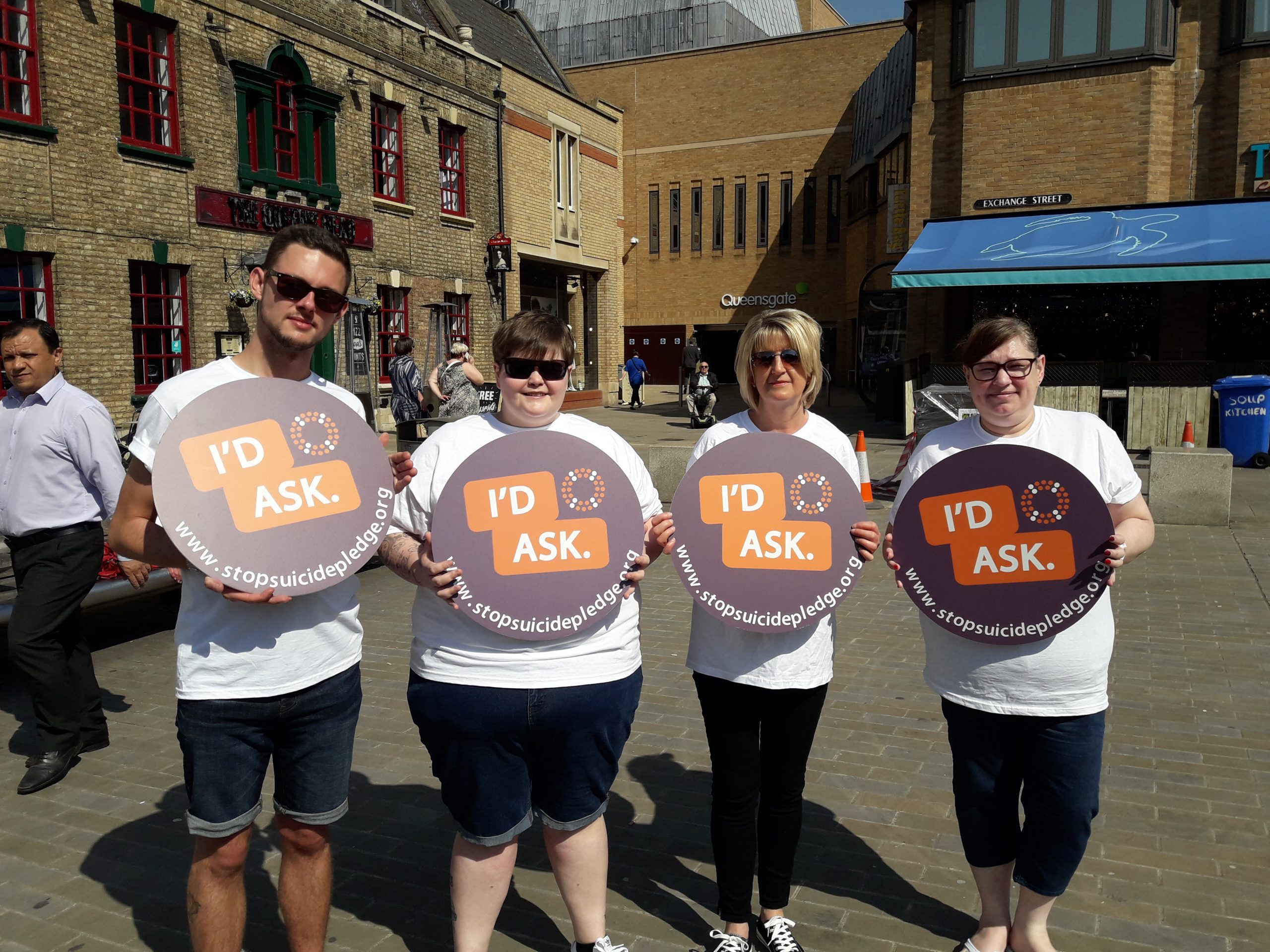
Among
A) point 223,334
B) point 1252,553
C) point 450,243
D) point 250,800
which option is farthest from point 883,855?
point 450,243

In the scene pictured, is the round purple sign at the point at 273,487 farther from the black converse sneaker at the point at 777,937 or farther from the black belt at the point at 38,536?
the black belt at the point at 38,536

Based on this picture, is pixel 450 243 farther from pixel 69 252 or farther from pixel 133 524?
pixel 133 524

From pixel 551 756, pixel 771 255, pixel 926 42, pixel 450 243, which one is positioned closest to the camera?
pixel 551 756

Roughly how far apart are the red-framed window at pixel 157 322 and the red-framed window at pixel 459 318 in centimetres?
726

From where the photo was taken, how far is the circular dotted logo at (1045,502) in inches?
107

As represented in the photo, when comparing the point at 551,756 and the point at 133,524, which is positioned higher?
the point at 133,524

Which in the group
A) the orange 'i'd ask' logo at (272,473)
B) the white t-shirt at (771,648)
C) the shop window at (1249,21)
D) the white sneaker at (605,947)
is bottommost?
the white sneaker at (605,947)

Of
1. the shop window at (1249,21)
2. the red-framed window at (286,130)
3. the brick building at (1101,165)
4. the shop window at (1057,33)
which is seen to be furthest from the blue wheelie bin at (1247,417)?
the red-framed window at (286,130)

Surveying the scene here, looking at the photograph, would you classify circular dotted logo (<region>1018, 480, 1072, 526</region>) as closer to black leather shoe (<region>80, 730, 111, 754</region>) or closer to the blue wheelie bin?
black leather shoe (<region>80, 730, 111, 754</region>)

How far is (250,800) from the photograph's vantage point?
260 cm

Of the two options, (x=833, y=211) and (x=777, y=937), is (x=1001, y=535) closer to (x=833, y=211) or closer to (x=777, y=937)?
(x=777, y=937)

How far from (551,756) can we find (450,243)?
22.3 meters

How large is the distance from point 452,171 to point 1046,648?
75.9 ft

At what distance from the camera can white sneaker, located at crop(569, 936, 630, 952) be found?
9.30 feet
